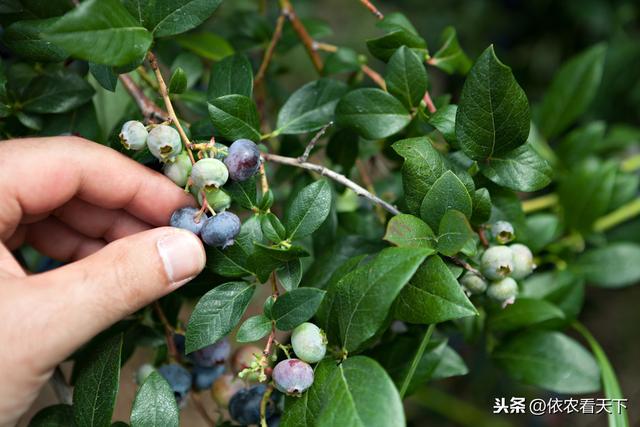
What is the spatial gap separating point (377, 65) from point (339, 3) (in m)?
0.58

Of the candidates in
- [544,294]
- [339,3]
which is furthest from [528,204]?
[339,3]

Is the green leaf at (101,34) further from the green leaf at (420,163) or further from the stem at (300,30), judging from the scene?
the stem at (300,30)

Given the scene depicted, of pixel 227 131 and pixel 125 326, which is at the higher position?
pixel 227 131

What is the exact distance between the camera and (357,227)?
46.6 inches

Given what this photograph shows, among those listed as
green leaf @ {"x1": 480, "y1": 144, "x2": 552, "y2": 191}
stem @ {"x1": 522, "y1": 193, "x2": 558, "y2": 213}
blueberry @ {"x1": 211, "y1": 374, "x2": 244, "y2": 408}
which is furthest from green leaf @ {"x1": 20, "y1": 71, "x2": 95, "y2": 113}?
stem @ {"x1": 522, "y1": 193, "x2": 558, "y2": 213}

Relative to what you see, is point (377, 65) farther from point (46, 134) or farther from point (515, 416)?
point (46, 134)

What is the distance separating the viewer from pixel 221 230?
0.81 metres

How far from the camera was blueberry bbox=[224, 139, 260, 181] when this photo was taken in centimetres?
84

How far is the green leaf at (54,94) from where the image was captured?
3.42 ft

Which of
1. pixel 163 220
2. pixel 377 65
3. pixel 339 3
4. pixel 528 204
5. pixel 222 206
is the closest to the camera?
pixel 222 206

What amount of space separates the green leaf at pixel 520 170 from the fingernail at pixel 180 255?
45cm

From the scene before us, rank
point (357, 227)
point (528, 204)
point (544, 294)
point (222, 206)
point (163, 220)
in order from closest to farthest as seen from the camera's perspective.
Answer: point (222, 206), point (163, 220), point (357, 227), point (544, 294), point (528, 204)

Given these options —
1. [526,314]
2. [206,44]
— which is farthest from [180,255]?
[526,314]

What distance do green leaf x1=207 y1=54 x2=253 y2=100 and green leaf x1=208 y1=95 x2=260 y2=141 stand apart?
0.17 feet
